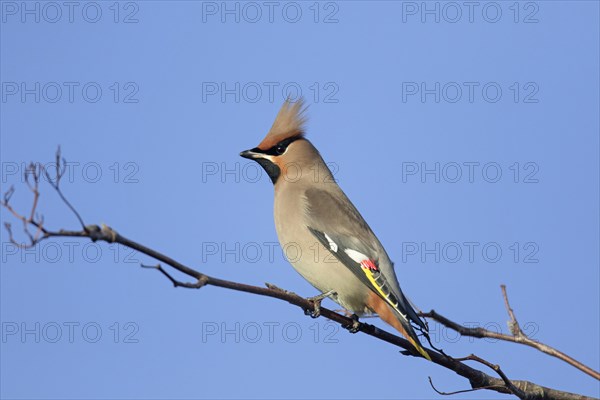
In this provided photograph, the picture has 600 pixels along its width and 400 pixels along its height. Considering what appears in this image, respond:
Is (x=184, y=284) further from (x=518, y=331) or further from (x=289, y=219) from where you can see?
(x=289, y=219)

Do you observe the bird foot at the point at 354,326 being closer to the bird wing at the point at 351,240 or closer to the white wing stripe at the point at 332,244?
the bird wing at the point at 351,240

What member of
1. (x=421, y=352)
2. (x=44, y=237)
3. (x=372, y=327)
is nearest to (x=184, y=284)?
(x=44, y=237)

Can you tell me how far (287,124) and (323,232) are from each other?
0.93 m

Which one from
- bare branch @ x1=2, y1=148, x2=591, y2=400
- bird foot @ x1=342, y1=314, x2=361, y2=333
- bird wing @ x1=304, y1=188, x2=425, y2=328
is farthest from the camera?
bird wing @ x1=304, y1=188, x2=425, y2=328

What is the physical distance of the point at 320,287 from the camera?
16.8 ft

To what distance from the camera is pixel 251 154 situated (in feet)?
18.9

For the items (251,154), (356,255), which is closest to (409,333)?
(356,255)

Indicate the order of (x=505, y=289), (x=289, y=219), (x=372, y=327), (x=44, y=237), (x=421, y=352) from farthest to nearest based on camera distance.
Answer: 1. (x=289, y=219)
2. (x=372, y=327)
3. (x=421, y=352)
4. (x=505, y=289)
5. (x=44, y=237)

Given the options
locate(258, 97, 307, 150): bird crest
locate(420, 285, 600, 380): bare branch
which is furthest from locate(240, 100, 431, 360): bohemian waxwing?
locate(420, 285, 600, 380): bare branch

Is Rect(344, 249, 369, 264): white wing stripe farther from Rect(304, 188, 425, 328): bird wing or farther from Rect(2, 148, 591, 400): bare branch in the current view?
Rect(2, 148, 591, 400): bare branch

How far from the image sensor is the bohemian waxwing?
4.93 m

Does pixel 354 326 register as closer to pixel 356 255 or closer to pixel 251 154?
pixel 356 255

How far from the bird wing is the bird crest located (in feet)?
1.44

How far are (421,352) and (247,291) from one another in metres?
1.24
